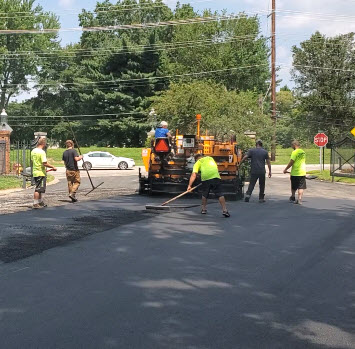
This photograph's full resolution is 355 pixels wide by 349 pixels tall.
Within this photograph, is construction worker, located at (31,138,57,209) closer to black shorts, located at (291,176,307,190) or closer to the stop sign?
black shorts, located at (291,176,307,190)

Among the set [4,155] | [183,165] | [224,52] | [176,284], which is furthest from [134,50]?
[176,284]

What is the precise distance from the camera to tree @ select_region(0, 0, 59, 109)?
74.2 m

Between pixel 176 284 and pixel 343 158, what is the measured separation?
26625 mm

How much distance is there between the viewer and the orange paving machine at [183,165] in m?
Result: 18.1

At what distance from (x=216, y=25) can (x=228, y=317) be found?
225ft

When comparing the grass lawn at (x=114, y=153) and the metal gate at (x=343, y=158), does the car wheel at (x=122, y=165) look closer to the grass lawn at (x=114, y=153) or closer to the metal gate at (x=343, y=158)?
the grass lawn at (x=114, y=153)

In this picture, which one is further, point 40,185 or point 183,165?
point 183,165

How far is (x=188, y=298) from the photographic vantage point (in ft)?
20.8

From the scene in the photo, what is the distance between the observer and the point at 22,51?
75312 mm

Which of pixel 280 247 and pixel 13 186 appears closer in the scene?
pixel 280 247

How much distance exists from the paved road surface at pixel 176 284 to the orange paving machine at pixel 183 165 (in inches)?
207

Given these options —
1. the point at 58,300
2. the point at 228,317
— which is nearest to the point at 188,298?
the point at 228,317

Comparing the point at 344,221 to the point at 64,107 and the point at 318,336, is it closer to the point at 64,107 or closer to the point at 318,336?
the point at 318,336

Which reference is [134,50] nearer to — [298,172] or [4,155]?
[4,155]
